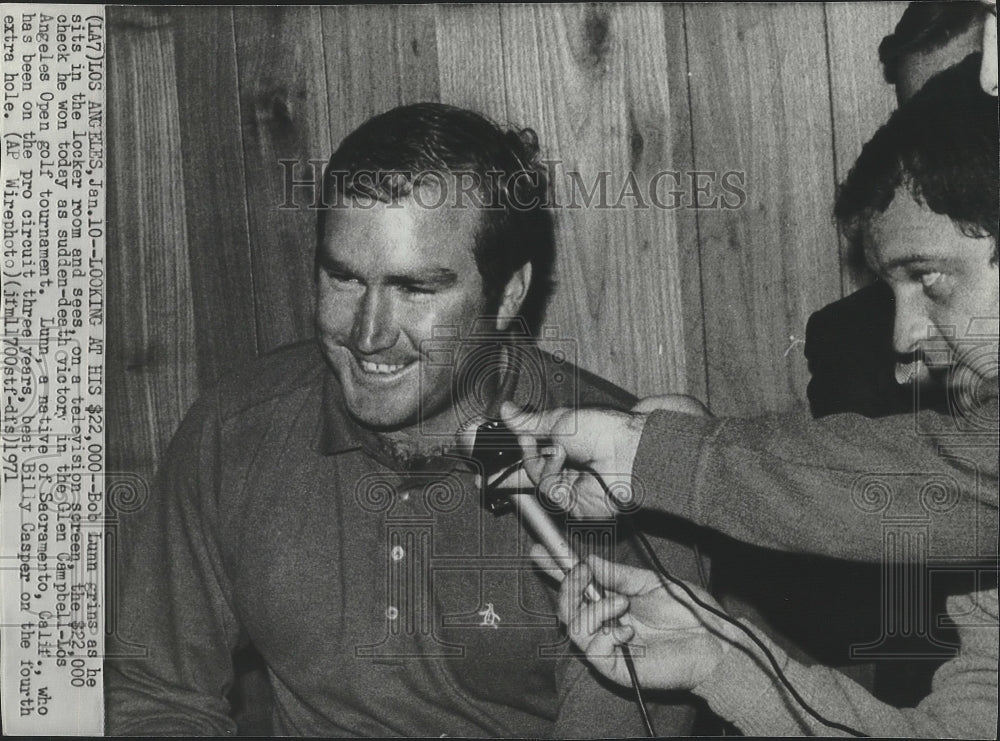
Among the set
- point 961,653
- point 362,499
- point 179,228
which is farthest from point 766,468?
point 179,228

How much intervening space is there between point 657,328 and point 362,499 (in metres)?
0.37

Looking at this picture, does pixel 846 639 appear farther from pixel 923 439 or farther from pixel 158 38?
pixel 158 38

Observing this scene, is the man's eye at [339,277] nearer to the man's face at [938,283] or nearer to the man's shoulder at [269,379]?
the man's shoulder at [269,379]

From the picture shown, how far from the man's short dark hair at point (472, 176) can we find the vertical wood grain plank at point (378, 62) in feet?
0.05

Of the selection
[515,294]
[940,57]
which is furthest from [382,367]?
[940,57]

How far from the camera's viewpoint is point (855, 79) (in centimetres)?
106

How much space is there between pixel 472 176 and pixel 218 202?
11.2 inches

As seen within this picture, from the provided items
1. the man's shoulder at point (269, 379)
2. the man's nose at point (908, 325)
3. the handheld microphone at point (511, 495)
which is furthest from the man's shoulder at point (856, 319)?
the man's shoulder at point (269, 379)

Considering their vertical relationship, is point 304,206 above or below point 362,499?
above

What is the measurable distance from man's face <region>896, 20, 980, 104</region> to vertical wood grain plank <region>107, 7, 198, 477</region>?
0.79 metres

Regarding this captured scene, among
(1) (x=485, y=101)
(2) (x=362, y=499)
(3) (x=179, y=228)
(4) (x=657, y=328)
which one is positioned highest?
(1) (x=485, y=101)

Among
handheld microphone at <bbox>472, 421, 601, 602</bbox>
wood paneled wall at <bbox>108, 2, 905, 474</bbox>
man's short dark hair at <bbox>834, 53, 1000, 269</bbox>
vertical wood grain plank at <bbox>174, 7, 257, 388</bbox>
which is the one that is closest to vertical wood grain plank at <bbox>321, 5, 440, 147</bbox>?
wood paneled wall at <bbox>108, 2, 905, 474</bbox>

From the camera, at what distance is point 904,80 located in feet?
3.46

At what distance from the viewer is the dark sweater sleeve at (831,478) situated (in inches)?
39.9
